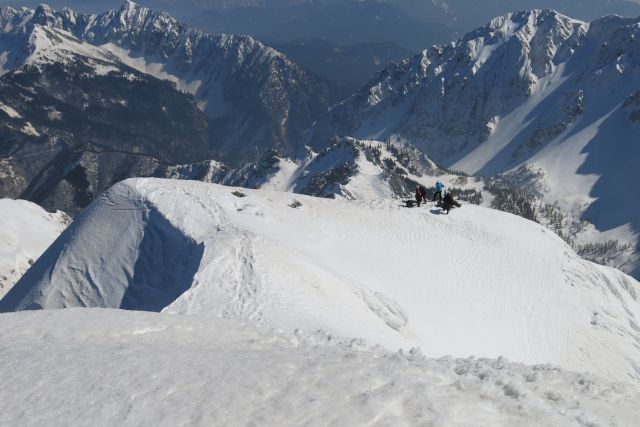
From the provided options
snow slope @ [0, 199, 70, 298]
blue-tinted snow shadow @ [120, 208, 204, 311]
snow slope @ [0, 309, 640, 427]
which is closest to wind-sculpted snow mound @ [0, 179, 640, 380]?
blue-tinted snow shadow @ [120, 208, 204, 311]

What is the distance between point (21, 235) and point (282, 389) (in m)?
174

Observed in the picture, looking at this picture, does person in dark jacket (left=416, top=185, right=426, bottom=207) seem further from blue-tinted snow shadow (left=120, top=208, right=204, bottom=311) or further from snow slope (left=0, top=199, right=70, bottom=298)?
snow slope (left=0, top=199, right=70, bottom=298)

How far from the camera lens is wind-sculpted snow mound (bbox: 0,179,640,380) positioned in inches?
1335

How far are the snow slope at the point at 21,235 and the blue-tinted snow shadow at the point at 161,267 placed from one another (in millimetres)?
109757

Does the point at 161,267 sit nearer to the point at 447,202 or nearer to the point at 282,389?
the point at 282,389

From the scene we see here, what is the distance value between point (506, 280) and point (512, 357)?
41.6 ft

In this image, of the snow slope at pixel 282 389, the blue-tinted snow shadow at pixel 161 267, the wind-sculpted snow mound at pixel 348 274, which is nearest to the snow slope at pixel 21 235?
the wind-sculpted snow mound at pixel 348 274

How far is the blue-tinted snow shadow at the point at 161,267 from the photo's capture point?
35781mm

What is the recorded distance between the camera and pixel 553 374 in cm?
1372

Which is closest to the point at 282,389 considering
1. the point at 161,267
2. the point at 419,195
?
the point at 161,267

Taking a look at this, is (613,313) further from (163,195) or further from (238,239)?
(163,195)

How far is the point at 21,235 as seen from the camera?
525 ft

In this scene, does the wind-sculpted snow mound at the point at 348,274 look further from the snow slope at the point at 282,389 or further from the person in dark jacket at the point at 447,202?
the snow slope at the point at 282,389

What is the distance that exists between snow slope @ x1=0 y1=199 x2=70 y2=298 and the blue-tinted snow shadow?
109757 mm
